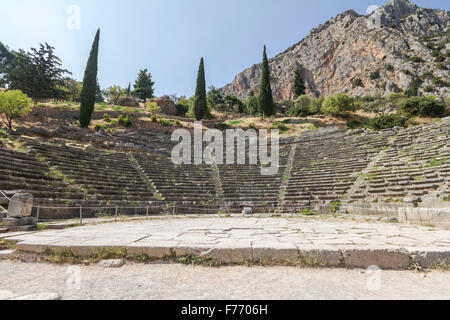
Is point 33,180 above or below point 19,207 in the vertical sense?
above

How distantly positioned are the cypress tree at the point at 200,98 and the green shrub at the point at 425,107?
2691cm

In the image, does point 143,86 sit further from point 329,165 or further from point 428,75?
point 428,75

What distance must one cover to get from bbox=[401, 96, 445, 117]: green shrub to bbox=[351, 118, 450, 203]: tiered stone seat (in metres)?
14.0

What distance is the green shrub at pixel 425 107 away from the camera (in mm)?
24078

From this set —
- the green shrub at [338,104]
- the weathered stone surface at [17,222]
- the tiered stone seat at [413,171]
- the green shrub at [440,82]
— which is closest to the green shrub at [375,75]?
the green shrub at [440,82]

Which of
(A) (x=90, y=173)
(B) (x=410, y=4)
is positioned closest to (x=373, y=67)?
(B) (x=410, y=4)

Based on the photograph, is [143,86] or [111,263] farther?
[143,86]

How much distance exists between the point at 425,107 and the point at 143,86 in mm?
52241

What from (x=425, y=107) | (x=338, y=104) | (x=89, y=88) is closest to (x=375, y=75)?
(x=338, y=104)

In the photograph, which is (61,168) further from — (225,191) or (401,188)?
(401,188)

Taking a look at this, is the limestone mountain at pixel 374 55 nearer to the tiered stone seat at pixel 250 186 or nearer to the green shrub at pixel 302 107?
the green shrub at pixel 302 107

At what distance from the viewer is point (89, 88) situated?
77.0 ft

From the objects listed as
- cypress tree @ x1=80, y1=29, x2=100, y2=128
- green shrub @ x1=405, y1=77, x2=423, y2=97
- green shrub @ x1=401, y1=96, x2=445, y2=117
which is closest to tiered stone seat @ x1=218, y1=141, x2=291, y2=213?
cypress tree @ x1=80, y1=29, x2=100, y2=128

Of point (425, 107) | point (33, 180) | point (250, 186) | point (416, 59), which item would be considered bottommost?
point (250, 186)
